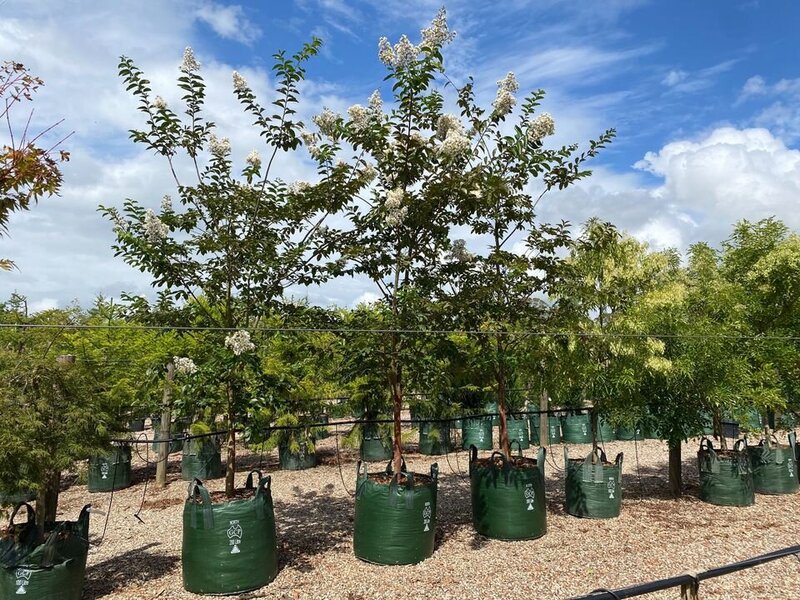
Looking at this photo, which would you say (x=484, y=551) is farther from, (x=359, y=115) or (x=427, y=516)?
(x=359, y=115)

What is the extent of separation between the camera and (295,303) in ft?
22.0

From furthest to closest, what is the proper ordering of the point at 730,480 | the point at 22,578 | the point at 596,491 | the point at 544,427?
1. the point at 544,427
2. the point at 730,480
3. the point at 596,491
4. the point at 22,578

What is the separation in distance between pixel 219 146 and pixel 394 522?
4.40m

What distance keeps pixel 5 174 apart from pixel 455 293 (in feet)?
16.6

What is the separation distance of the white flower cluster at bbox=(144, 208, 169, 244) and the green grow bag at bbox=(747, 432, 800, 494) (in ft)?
31.2

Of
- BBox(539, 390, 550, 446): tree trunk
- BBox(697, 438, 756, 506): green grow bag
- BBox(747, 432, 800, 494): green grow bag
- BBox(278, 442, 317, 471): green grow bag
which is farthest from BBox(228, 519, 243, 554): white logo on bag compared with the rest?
BBox(539, 390, 550, 446): tree trunk

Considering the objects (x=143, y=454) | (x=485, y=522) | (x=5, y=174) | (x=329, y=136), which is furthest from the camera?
(x=143, y=454)

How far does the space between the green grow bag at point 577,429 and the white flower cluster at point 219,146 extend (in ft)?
39.5

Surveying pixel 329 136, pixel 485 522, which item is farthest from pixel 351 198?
pixel 485 522

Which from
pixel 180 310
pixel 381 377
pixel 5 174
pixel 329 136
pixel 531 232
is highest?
pixel 329 136

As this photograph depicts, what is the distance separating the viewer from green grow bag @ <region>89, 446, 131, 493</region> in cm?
1042

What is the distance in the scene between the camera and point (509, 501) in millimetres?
6766

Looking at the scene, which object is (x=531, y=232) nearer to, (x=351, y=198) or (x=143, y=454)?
(x=351, y=198)

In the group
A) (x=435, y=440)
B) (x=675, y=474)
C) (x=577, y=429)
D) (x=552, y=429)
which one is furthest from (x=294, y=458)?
(x=577, y=429)
